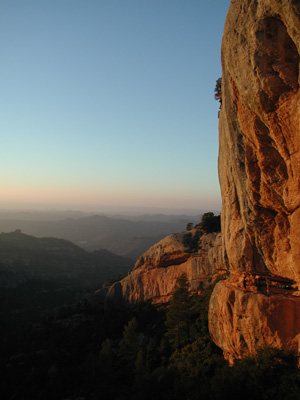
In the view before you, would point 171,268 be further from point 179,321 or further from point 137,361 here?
point 137,361

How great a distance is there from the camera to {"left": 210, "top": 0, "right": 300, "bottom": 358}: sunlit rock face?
1227 centimetres

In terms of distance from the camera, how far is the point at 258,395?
13633mm

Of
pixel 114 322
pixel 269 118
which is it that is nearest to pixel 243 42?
pixel 269 118

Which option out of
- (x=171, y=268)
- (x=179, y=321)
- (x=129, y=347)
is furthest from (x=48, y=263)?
(x=179, y=321)

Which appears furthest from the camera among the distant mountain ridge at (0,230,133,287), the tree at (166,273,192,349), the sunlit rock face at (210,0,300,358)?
the distant mountain ridge at (0,230,133,287)

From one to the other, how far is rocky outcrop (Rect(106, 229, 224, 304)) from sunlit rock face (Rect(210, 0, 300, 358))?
52.2 ft

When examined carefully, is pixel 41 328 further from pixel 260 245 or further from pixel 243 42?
pixel 243 42

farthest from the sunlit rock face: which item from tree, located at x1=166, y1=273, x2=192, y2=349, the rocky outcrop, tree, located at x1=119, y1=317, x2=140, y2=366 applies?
the rocky outcrop

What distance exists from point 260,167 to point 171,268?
99.8ft

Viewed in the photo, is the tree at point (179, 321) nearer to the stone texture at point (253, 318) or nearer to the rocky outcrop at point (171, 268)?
the rocky outcrop at point (171, 268)

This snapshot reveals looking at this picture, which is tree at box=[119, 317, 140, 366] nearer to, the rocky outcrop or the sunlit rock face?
the rocky outcrop

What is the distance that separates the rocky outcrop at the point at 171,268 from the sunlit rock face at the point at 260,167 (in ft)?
52.2

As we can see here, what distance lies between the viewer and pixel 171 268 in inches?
1688

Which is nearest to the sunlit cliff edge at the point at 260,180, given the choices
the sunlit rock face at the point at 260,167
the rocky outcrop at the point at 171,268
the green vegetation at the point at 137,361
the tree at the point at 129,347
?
the sunlit rock face at the point at 260,167
